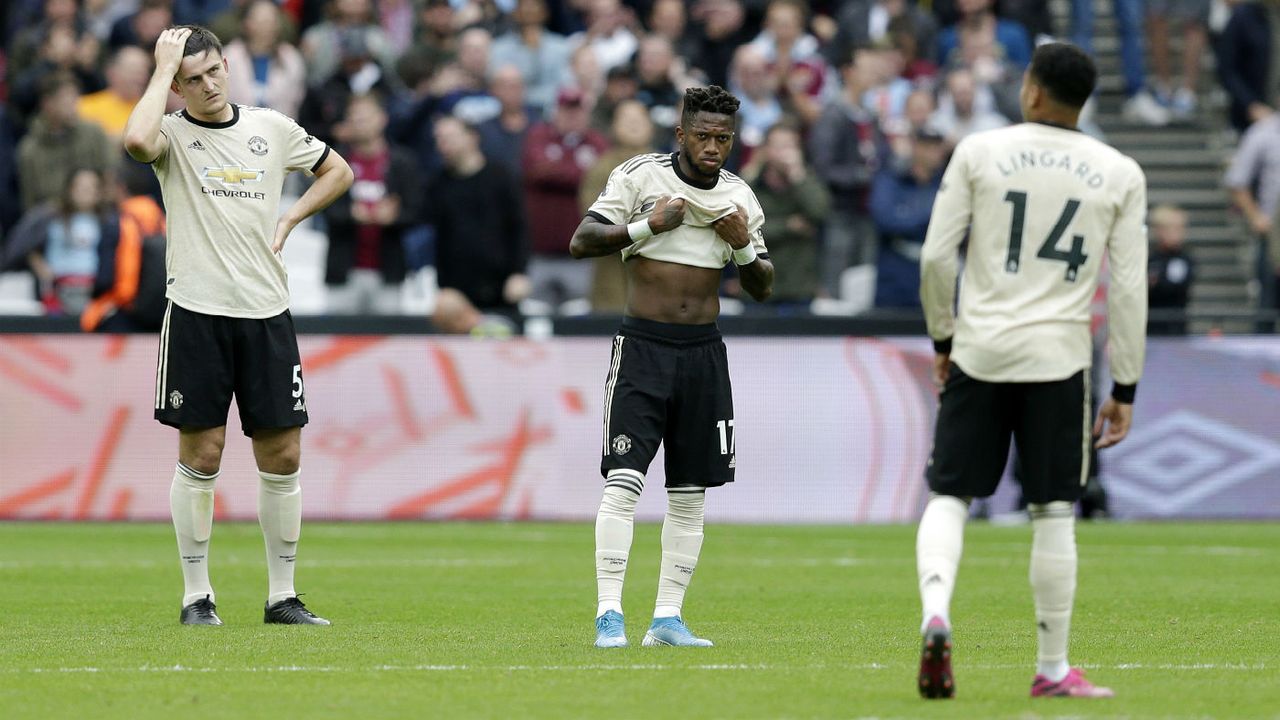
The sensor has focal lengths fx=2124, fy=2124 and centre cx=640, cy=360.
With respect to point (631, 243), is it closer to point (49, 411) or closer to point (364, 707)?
point (364, 707)

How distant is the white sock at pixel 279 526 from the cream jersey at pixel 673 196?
208cm

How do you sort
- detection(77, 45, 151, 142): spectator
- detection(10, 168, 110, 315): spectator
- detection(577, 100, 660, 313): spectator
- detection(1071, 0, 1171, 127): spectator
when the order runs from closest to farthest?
detection(577, 100, 660, 313): spectator < detection(10, 168, 110, 315): spectator < detection(77, 45, 151, 142): spectator < detection(1071, 0, 1171, 127): spectator

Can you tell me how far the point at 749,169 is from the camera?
747 inches

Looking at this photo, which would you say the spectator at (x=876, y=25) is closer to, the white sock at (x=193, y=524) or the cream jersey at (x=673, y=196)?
the cream jersey at (x=673, y=196)

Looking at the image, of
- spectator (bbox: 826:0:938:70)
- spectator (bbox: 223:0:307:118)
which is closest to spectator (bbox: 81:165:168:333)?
spectator (bbox: 223:0:307:118)

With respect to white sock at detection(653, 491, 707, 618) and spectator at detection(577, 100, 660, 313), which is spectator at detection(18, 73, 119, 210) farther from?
white sock at detection(653, 491, 707, 618)

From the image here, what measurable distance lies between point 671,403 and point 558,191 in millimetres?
10686

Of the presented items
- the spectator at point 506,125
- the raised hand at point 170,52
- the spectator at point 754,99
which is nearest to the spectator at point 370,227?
the spectator at point 506,125

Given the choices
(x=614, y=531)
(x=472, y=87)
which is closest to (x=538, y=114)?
(x=472, y=87)

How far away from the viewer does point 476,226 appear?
18.2 m

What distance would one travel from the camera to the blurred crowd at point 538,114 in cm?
1834

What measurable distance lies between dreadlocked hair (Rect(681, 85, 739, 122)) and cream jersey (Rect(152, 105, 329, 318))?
2.07 m

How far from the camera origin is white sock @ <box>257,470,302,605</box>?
984 cm

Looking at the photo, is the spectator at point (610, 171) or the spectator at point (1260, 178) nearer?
the spectator at point (610, 171)
